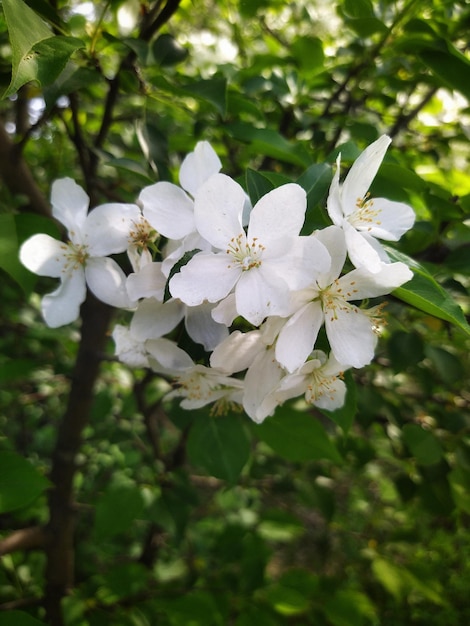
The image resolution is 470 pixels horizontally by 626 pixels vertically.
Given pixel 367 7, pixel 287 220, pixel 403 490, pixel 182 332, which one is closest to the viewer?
pixel 287 220

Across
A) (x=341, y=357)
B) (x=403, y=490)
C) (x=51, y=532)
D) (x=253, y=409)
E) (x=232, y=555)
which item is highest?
(x=341, y=357)

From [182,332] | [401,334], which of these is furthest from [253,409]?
[401,334]

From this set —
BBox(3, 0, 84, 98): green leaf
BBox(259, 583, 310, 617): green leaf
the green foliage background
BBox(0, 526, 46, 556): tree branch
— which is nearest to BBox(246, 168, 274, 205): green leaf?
the green foliage background

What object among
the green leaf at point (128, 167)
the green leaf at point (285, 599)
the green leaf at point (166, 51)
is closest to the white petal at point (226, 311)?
the green leaf at point (128, 167)

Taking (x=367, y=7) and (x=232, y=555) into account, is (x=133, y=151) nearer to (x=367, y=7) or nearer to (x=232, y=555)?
(x=367, y=7)

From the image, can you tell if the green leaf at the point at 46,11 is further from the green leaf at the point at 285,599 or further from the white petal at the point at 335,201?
the green leaf at the point at 285,599

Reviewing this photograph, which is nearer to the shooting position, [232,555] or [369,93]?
[369,93]
